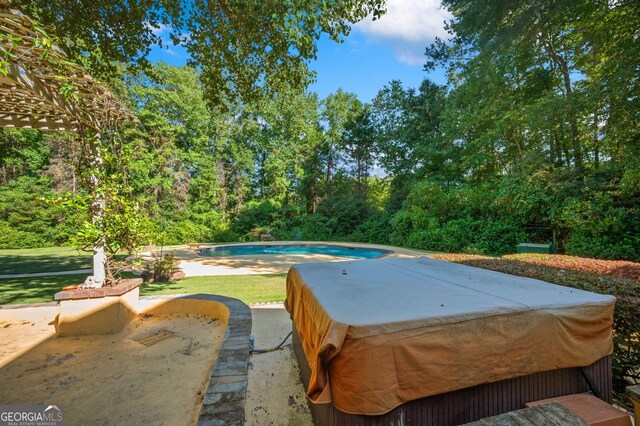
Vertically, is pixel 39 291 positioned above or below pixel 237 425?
below

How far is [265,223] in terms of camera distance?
61.3 feet

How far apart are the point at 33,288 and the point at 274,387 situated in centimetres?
603

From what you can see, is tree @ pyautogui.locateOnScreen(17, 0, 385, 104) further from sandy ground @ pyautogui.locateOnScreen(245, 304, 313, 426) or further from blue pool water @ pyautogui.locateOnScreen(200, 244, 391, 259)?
blue pool water @ pyautogui.locateOnScreen(200, 244, 391, 259)

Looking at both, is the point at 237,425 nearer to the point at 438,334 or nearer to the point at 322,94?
the point at 438,334

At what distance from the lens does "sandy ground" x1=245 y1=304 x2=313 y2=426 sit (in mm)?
2094

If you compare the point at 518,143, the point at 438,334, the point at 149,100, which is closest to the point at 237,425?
the point at 438,334

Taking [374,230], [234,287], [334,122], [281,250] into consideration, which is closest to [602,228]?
[374,230]

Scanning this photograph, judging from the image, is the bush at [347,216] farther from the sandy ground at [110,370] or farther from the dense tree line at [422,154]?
the sandy ground at [110,370]

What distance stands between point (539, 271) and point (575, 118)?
23.0 feet

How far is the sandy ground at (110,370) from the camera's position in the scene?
6.68 ft

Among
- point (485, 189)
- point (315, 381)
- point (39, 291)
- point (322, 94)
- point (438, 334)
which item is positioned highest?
point (322, 94)

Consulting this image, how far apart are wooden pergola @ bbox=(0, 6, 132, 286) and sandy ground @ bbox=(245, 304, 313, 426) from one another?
7.43ft

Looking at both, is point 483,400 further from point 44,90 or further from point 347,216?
point 347,216

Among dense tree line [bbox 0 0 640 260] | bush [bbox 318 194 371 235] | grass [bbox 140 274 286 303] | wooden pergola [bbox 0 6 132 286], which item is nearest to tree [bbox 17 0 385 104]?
dense tree line [bbox 0 0 640 260]
